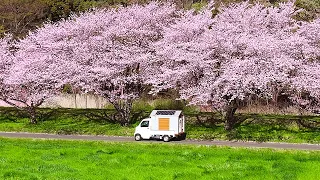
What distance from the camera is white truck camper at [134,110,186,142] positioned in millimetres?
33469

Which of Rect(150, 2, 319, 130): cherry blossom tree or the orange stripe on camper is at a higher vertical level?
Rect(150, 2, 319, 130): cherry blossom tree

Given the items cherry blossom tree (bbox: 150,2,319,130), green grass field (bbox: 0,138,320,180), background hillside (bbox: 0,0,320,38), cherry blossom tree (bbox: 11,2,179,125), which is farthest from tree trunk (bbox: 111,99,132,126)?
background hillside (bbox: 0,0,320,38)

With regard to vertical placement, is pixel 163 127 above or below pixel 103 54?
below

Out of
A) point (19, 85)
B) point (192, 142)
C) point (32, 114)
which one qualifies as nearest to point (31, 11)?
point (19, 85)

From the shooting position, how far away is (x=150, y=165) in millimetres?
20266

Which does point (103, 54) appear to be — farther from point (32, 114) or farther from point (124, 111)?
point (32, 114)

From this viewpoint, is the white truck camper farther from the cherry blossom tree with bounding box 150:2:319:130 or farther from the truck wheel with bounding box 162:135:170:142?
the cherry blossom tree with bounding box 150:2:319:130

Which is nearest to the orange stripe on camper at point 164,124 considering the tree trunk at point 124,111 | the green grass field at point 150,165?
the tree trunk at point 124,111

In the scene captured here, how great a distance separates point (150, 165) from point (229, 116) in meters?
16.5

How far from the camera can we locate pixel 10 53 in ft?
148

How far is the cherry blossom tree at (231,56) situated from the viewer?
31891 millimetres

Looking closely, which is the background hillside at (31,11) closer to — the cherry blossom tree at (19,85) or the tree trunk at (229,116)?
the cherry blossom tree at (19,85)

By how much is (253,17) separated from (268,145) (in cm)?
1032

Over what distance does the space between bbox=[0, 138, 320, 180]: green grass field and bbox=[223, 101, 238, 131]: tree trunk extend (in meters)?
8.74
